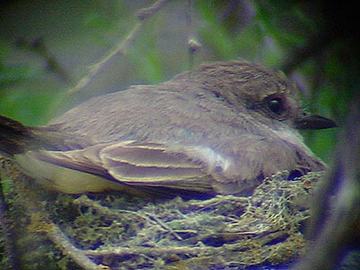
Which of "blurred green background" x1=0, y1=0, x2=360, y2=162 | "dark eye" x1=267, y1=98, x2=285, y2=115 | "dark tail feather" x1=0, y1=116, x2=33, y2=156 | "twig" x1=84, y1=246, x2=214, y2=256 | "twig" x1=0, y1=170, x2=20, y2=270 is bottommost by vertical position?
"twig" x1=84, y1=246, x2=214, y2=256

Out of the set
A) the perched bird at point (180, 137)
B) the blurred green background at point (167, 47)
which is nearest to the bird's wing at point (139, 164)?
the perched bird at point (180, 137)

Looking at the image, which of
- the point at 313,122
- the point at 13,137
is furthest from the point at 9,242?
the point at 313,122


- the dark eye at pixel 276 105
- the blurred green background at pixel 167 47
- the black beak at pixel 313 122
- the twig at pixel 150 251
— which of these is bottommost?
the twig at pixel 150 251

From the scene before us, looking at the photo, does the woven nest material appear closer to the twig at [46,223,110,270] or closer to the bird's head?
the twig at [46,223,110,270]

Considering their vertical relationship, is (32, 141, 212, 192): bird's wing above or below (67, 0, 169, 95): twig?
below

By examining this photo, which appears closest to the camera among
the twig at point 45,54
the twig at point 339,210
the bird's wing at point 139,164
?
the twig at point 339,210

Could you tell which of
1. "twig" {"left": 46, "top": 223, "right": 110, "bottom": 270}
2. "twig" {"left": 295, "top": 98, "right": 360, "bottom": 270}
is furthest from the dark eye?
"twig" {"left": 46, "top": 223, "right": 110, "bottom": 270}

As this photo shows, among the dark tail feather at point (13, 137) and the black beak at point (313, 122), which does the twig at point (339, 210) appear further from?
the dark tail feather at point (13, 137)
